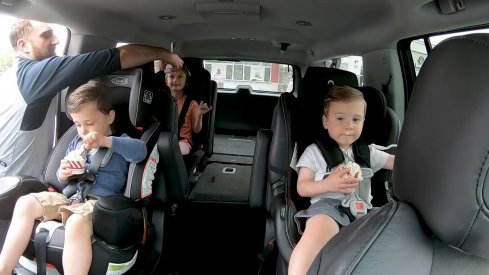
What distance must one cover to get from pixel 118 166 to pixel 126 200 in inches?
11.6

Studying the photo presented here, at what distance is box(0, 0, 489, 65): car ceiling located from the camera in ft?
8.85

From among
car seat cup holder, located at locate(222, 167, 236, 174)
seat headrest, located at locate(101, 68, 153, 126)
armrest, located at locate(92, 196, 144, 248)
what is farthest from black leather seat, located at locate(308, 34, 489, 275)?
car seat cup holder, located at locate(222, 167, 236, 174)

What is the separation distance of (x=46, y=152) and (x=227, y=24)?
1899mm

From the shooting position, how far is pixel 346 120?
2.15 m

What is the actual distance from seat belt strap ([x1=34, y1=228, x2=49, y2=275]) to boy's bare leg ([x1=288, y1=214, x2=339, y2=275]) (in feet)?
3.95

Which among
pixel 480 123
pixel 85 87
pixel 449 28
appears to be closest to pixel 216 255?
pixel 85 87

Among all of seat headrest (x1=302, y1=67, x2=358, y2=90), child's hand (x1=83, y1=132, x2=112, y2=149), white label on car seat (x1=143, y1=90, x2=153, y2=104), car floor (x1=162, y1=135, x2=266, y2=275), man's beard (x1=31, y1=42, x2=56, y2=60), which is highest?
man's beard (x1=31, y1=42, x2=56, y2=60)

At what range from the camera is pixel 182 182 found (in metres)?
2.82

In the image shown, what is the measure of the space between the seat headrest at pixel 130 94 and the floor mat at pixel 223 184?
3.98 feet

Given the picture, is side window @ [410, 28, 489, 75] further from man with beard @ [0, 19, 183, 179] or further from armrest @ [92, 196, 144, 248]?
armrest @ [92, 196, 144, 248]

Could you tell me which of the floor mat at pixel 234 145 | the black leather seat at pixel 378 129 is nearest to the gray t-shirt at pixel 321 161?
the black leather seat at pixel 378 129

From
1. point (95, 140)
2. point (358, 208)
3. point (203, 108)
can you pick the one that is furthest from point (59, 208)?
point (203, 108)

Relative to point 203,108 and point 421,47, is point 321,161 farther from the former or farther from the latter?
point 203,108

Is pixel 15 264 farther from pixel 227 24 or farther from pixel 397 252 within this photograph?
pixel 227 24
